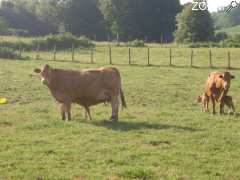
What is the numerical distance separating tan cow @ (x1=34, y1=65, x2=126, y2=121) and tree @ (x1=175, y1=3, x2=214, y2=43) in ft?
189

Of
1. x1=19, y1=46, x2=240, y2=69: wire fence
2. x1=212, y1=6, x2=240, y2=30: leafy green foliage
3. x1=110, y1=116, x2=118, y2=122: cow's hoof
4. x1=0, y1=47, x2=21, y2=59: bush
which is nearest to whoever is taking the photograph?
x1=110, y1=116, x2=118, y2=122: cow's hoof

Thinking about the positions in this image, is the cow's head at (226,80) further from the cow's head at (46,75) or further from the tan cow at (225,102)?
the cow's head at (46,75)

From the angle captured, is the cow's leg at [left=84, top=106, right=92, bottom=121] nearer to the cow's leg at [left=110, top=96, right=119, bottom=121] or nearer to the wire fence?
the cow's leg at [left=110, top=96, right=119, bottom=121]

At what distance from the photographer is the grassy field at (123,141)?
946 centimetres

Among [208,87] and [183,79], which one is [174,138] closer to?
[208,87]

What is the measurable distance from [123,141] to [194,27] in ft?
207

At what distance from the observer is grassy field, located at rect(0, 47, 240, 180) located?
9461 mm

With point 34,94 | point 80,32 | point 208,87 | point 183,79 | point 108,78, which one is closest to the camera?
point 108,78

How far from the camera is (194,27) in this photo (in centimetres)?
7362

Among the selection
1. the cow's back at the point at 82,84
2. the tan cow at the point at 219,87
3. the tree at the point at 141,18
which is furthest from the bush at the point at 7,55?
the tree at the point at 141,18

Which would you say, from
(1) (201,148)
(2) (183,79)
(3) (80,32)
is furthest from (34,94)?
(3) (80,32)

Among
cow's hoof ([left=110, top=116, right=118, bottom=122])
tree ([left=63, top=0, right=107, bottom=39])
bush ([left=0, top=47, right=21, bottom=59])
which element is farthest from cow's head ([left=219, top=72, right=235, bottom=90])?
tree ([left=63, top=0, right=107, bottom=39])

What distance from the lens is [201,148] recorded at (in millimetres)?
11461

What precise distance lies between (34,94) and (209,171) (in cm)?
1362
